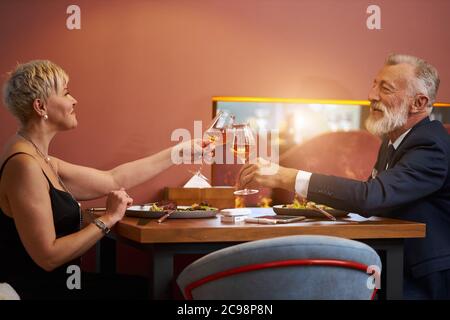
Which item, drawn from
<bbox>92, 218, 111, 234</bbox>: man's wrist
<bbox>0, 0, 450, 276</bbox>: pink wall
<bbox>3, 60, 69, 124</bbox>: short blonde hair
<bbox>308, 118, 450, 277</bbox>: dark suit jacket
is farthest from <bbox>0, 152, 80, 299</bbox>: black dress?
<bbox>0, 0, 450, 276</bbox>: pink wall

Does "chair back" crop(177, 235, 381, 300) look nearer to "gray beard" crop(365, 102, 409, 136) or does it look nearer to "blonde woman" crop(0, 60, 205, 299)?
"blonde woman" crop(0, 60, 205, 299)

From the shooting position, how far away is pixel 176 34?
3988mm

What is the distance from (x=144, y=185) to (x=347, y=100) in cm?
151

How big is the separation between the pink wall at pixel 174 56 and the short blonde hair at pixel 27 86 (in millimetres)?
1475

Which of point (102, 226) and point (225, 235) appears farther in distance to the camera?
point (102, 226)

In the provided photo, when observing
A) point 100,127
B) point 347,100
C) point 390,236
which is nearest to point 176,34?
point 100,127

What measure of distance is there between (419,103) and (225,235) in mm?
1225

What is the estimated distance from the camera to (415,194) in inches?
92.3

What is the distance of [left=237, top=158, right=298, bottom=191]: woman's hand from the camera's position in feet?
7.69

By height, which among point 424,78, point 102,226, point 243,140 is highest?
point 424,78

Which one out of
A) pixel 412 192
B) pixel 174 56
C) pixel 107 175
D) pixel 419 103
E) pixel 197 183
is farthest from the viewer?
pixel 174 56

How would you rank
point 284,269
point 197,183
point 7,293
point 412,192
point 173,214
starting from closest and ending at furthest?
1. point 284,269
2. point 7,293
3. point 173,214
4. point 412,192
5. point 197,183

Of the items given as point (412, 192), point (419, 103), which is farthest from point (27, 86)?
point (419, 103)

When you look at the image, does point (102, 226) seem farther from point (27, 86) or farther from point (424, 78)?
point (424, 78)
